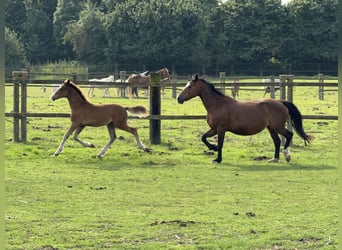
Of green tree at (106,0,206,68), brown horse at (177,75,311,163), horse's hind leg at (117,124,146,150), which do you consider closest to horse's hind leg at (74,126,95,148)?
horse's hind leg at (117,124,146,150)

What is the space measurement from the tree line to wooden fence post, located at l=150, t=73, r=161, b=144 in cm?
4048

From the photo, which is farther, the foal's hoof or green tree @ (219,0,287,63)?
green tree @ (219,0,287,63)

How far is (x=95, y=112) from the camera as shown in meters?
11.8

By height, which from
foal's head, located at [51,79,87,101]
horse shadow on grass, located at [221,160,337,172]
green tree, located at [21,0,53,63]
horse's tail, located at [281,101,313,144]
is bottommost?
horse shadow on grass, located at [221,160,337,172]

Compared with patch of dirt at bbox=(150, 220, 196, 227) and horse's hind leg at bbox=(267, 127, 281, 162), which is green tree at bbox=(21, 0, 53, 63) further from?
patch of dirt at bbox=(150, 220, 196, 227)

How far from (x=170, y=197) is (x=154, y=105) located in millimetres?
5494

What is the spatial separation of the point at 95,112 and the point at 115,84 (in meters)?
1.72

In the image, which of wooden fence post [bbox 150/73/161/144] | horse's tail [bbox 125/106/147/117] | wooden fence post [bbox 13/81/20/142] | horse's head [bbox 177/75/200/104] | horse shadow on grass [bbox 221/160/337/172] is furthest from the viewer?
wooden fence post [bbox 13/81/20/142]

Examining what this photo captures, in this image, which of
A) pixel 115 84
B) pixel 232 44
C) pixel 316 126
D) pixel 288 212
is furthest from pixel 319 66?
pixel 288 212

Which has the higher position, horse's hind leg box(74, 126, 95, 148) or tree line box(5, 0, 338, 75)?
tree line box(5, 0, 338, 75)

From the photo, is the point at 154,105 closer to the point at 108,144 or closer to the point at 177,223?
the point at 108,144

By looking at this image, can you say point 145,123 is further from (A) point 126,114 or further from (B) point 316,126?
(A) point 126,114

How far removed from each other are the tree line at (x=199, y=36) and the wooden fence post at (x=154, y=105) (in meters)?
40.5

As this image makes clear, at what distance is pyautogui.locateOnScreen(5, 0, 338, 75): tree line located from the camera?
55.8 meters
